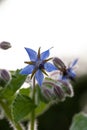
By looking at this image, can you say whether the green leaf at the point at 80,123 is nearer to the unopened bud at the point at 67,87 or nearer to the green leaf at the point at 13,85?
the unopened bud at the point at 67,87

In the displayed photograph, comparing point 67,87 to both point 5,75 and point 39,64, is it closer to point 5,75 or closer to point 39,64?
point 39,64

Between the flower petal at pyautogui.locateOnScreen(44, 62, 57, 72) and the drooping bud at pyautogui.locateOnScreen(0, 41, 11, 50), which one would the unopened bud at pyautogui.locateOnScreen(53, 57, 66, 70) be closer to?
the flower petal at pyautogui.locateOnScreen(44, 62, 57, 72)

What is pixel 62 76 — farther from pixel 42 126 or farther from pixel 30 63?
pixel 42 126

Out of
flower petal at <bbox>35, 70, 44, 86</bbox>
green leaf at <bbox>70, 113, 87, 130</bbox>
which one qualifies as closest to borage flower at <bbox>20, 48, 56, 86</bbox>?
flower petal at <bbox>35, 70, 44, 86</bbox>

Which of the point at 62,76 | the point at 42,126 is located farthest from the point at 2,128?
the point at 62,76

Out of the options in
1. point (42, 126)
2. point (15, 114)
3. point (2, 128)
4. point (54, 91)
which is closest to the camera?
point (15, 114)
